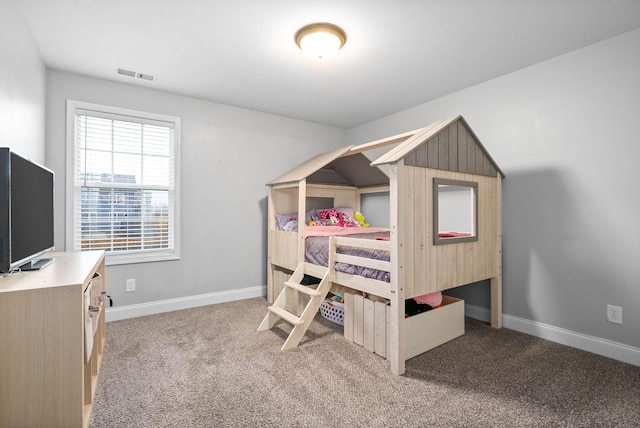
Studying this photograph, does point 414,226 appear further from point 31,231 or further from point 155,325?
point 155,325

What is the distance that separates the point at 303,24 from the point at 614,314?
294 centimetres

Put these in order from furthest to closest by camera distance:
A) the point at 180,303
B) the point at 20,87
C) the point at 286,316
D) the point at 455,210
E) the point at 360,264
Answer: the point at 180,303, the point at 455,210, the point at 286,316, the point at 360,264, the point at 20,87

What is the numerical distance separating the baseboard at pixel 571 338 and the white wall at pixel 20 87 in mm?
3789

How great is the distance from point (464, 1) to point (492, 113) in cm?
134

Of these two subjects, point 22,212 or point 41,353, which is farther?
point 22,212

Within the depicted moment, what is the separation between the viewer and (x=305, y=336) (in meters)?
2.61

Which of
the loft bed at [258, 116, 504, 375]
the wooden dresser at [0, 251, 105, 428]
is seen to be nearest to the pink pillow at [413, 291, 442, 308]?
the loft bed at [258, 116, 504, 375]

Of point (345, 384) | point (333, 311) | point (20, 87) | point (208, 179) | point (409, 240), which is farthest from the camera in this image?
point (208, 179)

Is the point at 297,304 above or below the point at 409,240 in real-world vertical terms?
below

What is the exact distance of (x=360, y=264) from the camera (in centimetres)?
234

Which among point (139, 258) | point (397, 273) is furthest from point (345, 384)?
point (139, 258)

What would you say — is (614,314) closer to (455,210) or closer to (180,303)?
(455,210)

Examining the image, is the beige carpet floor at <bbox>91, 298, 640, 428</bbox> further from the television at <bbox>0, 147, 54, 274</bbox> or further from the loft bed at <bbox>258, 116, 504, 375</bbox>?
the television at <bbox>0, 147, 54, 274</bbox>

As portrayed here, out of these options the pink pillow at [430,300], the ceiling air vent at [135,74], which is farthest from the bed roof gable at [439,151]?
the ceiling air vent at [135,74]
